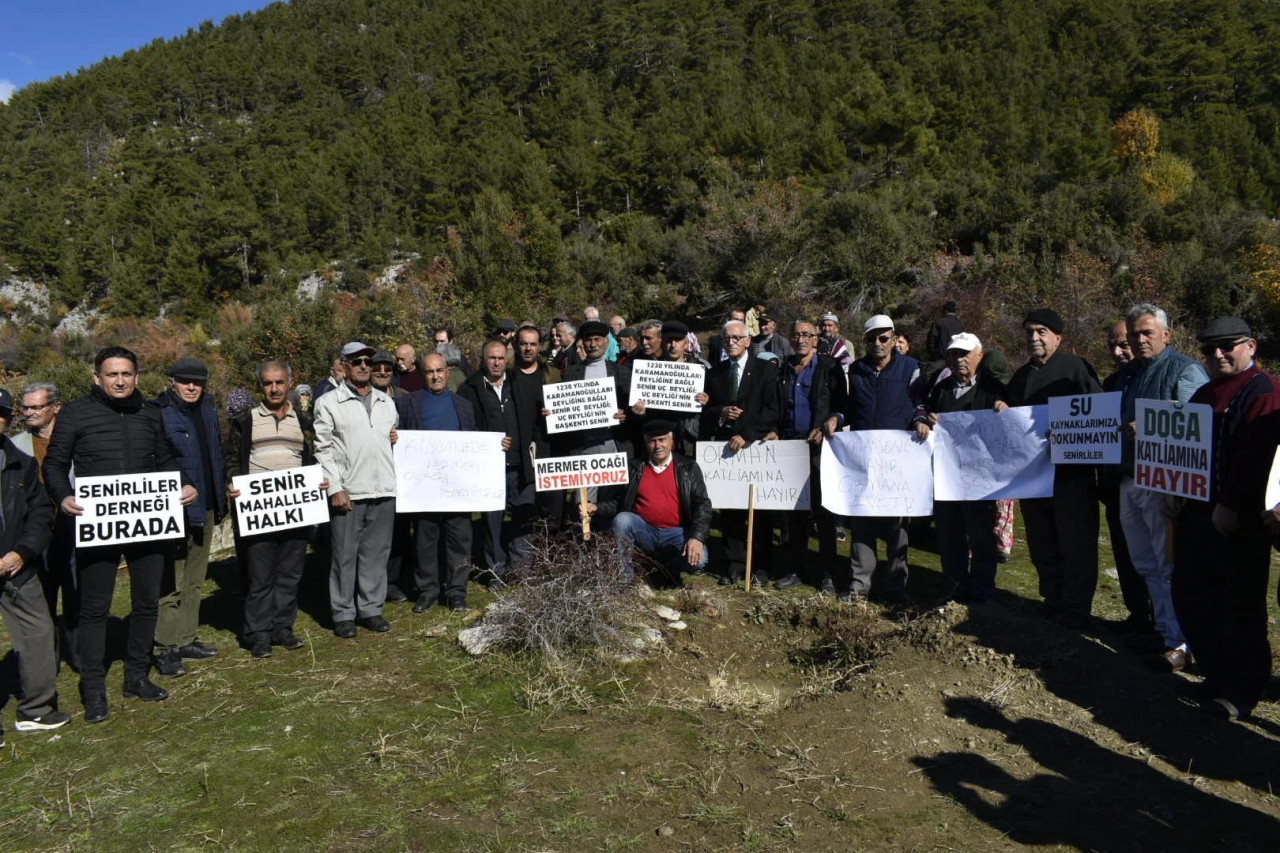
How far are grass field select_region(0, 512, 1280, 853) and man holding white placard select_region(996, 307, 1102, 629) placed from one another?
44 centimetres

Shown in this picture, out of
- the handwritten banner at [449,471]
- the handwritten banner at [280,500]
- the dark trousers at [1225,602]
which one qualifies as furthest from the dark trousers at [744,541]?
the handwritten banner at [280,500]

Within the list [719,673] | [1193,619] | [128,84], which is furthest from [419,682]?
[128,84]

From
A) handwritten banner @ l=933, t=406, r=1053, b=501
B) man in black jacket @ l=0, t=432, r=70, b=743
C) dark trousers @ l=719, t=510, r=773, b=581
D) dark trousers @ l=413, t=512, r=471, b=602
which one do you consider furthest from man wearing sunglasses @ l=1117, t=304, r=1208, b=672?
man in black jacket @ l=0, t=432, r=70, b=743

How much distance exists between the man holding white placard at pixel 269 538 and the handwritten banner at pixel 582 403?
212cm

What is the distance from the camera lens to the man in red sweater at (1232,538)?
4652 mm

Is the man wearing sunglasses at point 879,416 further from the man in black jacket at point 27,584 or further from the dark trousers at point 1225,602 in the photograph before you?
the man in black jacket at point 27,584

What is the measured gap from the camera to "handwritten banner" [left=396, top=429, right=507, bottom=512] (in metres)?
7.13

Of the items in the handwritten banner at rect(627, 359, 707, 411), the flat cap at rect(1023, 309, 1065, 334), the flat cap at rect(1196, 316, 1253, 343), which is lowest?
the handwritten banner at rect(627, 359, 707, 411)

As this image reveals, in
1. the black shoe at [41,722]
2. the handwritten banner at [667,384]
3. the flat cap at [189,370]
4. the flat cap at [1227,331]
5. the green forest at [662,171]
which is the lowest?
the black shoe at [41,722]

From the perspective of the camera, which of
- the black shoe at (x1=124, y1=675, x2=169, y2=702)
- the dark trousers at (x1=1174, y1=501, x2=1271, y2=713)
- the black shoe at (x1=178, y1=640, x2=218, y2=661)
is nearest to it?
the dark trousers at (x1=1174, y1=501, x2=1271, y2=713)

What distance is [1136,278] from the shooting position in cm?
2712

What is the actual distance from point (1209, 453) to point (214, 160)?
10375cm

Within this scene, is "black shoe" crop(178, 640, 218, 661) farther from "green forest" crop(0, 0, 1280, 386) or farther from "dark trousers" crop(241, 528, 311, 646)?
"green forest" crop(0, 0, 1280, 386)

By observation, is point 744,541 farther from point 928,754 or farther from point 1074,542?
point 928,754
